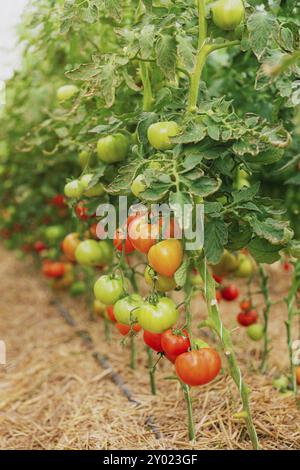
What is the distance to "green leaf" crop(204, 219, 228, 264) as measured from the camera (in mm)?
1203

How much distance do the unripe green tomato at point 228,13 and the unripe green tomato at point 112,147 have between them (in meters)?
0.41

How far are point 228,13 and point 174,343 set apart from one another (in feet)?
2.43

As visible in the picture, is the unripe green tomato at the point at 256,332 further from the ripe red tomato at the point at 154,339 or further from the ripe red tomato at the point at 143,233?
the ripe red tomato at the point at 143,233

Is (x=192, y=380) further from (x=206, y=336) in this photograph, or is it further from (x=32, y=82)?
(x=32, y=82)

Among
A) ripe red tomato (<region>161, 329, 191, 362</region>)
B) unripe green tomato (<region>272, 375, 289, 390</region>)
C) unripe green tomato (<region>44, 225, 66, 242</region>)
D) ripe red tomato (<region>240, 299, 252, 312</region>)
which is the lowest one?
ripe red tomato (<region>161, 329, 191, 362</region>)

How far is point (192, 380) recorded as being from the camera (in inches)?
47.0

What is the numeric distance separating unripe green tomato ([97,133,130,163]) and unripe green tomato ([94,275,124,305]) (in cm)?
32

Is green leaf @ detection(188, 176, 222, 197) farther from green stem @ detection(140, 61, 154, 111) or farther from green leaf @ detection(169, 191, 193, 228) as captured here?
green stem @ detection(140, 61, 154, 111)

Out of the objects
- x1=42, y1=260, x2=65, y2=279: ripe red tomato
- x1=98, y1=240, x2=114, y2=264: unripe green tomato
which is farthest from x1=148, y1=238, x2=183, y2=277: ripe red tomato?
x1=42, y1=260, x2=65, y2=279: ripe red tomato

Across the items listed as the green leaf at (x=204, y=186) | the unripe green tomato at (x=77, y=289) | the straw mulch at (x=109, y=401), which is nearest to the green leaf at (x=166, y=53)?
the green leaf at (x=204, y=186)

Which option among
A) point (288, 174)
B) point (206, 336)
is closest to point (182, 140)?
point (288, 174)

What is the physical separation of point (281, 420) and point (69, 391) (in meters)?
0.89

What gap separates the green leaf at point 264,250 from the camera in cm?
127

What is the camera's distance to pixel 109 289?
4.51 ft
